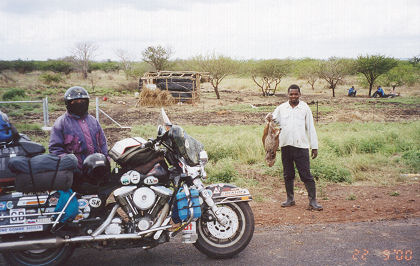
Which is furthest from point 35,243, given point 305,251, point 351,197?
point 351,197

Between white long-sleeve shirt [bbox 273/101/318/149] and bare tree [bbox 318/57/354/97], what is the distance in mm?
30717

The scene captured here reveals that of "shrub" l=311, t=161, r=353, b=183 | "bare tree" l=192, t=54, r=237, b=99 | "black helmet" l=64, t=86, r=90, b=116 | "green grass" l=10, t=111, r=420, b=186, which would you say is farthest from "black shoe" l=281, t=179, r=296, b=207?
"bare tree" l=192, t=54, r=237, b=99

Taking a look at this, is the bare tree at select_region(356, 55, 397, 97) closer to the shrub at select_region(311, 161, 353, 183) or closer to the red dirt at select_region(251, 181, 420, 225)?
the shrub at select_region(311, 161, 353, 183)

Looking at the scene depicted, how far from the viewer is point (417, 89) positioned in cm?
3738

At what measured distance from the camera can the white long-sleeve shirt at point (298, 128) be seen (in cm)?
575

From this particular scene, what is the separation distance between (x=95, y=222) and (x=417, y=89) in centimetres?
4041

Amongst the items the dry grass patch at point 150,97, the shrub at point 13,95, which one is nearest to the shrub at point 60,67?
the shrub at point 13,95

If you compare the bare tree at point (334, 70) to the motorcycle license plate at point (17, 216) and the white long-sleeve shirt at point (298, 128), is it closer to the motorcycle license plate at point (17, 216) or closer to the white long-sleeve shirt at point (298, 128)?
the white long-sleeve shirt at point (298, 128)

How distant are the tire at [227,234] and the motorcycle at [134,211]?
0.4 inches

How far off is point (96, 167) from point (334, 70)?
35.0 metres

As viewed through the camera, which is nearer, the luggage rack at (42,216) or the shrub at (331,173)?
the luggage rack at (42,216)

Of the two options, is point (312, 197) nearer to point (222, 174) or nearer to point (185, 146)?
point (222, 174)

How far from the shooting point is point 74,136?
4.16m

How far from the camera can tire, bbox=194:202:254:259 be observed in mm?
4062
